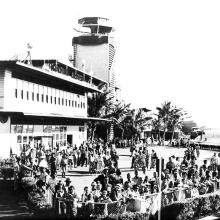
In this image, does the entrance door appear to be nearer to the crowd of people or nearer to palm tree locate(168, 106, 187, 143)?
the crowd of people

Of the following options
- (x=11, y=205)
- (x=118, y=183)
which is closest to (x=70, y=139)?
(x=118, y=183)

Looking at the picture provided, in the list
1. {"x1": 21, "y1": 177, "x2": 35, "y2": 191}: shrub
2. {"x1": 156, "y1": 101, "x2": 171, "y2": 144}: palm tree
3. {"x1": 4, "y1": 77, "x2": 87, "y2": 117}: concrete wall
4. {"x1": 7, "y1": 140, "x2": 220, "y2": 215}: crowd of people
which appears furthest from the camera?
{"x1": 156, "y1": 101, "x2": 171, "y2": 144}: palm tree

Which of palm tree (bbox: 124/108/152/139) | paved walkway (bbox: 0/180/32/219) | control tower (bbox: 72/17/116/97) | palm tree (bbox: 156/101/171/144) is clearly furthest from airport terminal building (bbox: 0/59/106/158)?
palm tree (bbox: 156/101/171/144)

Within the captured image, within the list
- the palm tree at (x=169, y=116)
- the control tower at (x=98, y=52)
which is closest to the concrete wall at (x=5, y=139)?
the control tower at (x=98, y=52)

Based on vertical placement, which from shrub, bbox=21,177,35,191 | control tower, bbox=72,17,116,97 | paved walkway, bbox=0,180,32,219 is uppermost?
control tower, bbox=72,17,116,97

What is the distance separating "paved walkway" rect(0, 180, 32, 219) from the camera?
13207mm

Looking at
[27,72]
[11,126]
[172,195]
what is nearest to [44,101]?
[27,72]

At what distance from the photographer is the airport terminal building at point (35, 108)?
23641mm

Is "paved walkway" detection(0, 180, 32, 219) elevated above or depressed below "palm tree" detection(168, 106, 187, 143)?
below

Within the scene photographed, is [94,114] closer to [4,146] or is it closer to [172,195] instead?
[4,146]

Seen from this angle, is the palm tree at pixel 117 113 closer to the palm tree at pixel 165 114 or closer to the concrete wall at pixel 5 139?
the palm tree at pixel 165 114

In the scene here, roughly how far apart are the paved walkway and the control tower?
37.2 meters

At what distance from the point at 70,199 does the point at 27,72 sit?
51.0ft

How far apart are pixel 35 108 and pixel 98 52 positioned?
1116 inches
